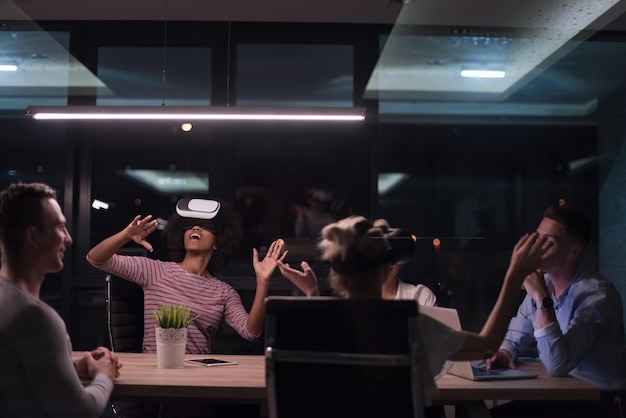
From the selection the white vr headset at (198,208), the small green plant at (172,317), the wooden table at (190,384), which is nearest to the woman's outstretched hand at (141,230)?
the white vr headset at (198,208)

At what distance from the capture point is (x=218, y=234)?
355 cm

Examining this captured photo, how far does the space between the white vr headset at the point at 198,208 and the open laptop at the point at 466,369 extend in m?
1.60

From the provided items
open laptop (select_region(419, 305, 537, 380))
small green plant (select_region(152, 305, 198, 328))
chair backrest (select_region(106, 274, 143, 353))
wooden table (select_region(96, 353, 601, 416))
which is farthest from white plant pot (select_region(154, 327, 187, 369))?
open laptop (select_region(419, 305, 537, 380))

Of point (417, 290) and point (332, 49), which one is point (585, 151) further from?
point (332, 49)

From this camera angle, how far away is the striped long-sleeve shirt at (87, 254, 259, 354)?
3.25 meters

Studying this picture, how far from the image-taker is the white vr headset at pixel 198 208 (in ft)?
11.5

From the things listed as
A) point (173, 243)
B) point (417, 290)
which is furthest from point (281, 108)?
point (417, 290)

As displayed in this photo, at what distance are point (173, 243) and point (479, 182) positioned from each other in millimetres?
1626

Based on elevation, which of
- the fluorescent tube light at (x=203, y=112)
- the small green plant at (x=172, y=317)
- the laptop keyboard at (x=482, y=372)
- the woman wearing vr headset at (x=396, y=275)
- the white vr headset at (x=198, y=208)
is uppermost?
the fluorescent tube light at (x=203, y=112)

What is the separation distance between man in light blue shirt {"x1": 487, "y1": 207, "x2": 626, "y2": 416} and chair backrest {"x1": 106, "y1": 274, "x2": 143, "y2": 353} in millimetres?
1691

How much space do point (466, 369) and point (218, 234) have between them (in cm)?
163

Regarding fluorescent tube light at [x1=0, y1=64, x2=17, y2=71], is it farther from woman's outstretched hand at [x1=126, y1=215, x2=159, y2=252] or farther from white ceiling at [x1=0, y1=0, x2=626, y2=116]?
woman's outstretched hand at [x1=126, y1=215, x2=159, y2=252]

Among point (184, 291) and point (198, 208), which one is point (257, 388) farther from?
point (198, 208)

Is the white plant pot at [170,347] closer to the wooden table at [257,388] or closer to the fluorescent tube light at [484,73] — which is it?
the wooden table at [257,388]
